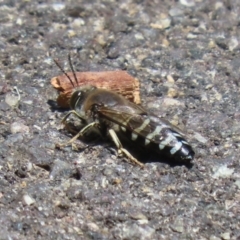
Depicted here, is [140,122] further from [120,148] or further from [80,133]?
[80,133]

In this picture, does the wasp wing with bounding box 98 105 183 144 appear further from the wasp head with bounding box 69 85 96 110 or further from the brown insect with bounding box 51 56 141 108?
the brown insect with bounding box 51 56 141 108

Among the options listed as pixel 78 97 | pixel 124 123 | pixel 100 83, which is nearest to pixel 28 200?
pixel 124 123

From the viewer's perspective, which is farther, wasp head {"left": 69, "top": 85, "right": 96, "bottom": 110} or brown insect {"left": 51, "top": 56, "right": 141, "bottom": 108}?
brown insect {"left": 51, "top": 56, "right": 141, "bottom": 108}

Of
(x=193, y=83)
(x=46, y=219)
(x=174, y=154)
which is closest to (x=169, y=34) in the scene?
(x=193, y=83)

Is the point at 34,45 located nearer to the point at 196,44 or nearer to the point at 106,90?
the point at 106,90

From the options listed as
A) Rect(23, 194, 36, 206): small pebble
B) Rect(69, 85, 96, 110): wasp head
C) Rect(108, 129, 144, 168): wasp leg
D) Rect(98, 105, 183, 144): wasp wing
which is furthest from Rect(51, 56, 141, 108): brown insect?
Rect(23, 194, 36, 206): small pebble

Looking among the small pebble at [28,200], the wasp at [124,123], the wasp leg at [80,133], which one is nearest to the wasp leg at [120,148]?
the wasp at [124,123]

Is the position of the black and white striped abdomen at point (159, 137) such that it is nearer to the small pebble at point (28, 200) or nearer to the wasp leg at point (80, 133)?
the wasp leg at point (80, 133)
